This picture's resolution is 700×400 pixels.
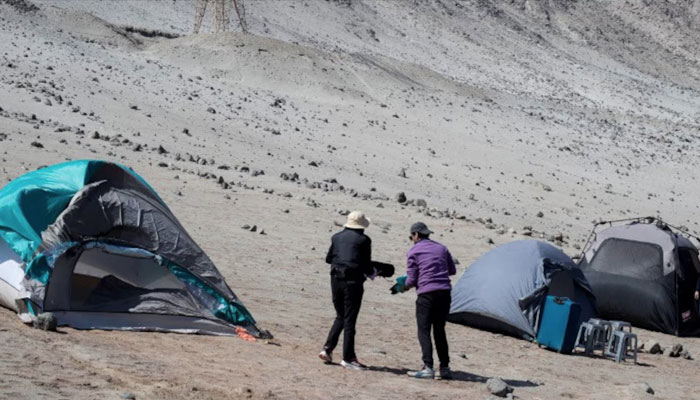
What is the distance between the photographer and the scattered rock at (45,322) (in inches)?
380

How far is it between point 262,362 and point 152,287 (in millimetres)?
2103

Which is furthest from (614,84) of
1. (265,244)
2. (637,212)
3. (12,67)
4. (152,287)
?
(152,287)

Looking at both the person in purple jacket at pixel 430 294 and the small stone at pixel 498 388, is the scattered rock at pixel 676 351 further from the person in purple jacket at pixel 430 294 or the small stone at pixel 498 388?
the person in purple jacket at pixel 430 294

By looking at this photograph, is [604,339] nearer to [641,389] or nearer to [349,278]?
[641,389]

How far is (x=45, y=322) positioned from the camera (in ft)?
31.7

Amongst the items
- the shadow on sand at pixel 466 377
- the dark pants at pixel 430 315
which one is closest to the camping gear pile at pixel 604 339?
the shadow on sand at pixel 466 377

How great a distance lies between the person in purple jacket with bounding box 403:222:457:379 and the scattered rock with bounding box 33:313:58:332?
3.16 m

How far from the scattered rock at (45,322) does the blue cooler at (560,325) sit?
5.66 meters

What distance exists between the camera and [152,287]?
1128 cm

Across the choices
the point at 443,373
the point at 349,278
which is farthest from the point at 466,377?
the point at 349,278

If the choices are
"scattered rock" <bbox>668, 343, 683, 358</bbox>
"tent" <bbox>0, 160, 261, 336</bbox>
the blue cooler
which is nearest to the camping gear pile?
the blue cooler

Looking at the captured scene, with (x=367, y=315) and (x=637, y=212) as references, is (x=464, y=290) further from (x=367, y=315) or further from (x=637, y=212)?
(x=637, y=212)

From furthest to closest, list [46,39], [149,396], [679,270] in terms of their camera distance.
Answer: [46,39], [679,270], [149,396]

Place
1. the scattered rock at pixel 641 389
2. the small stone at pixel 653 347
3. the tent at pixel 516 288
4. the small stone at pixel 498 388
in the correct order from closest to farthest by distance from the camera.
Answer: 1. the small stone at pixel 498 388
2. the scattered rock at pixel 641 389
3. the tent at pixel 516 288
4. the small stone at pixel 653 347
